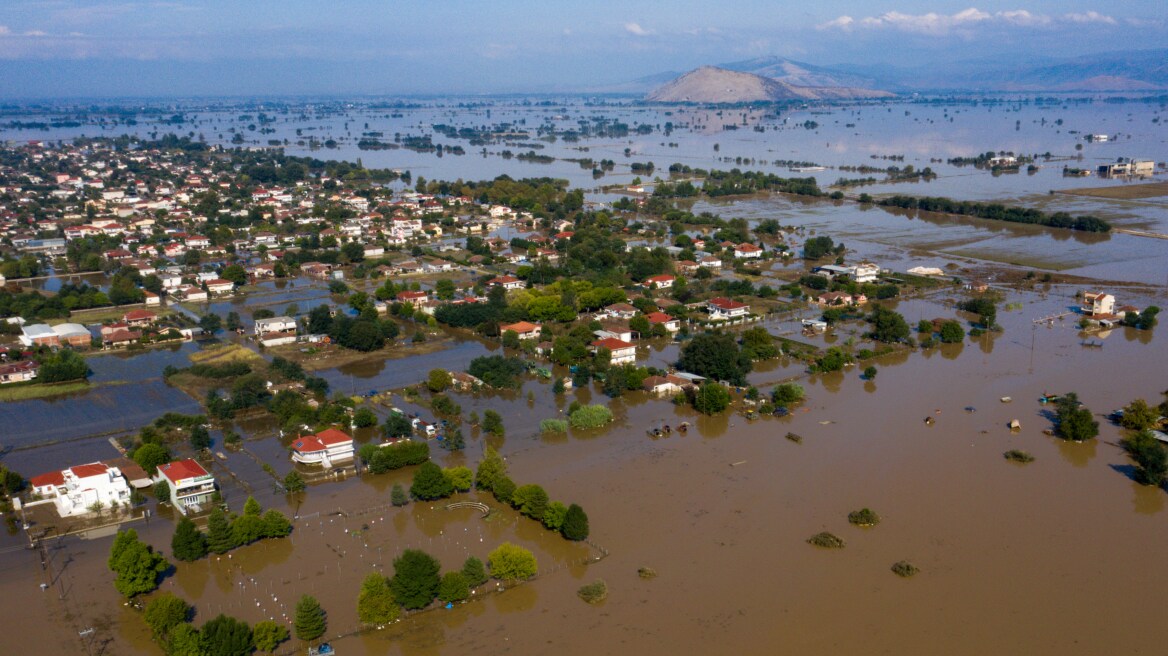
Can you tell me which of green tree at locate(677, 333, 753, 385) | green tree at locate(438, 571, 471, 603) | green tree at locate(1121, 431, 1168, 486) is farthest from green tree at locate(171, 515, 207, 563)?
green tree at locate(1121, 431, 1168, 486)

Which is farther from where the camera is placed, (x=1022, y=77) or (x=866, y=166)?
(x=1022, y=77)

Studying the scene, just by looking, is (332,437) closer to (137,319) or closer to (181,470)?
(181,470)

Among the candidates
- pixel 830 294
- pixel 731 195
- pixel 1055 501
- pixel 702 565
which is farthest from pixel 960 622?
pixel 731 195

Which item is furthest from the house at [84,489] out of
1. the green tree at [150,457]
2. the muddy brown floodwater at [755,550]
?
the muddy brown floodwater at [755,550]

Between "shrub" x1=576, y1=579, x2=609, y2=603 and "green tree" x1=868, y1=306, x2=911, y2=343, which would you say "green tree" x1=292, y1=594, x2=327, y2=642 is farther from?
"green tree" x1=868, y1=306, x2=911, y2=343

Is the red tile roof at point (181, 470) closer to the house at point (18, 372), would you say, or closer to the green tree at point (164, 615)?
the green tree at point (164, 615)

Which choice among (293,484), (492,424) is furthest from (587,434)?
(293,484)

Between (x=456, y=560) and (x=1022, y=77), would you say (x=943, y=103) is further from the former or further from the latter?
(x=456, y=560)
